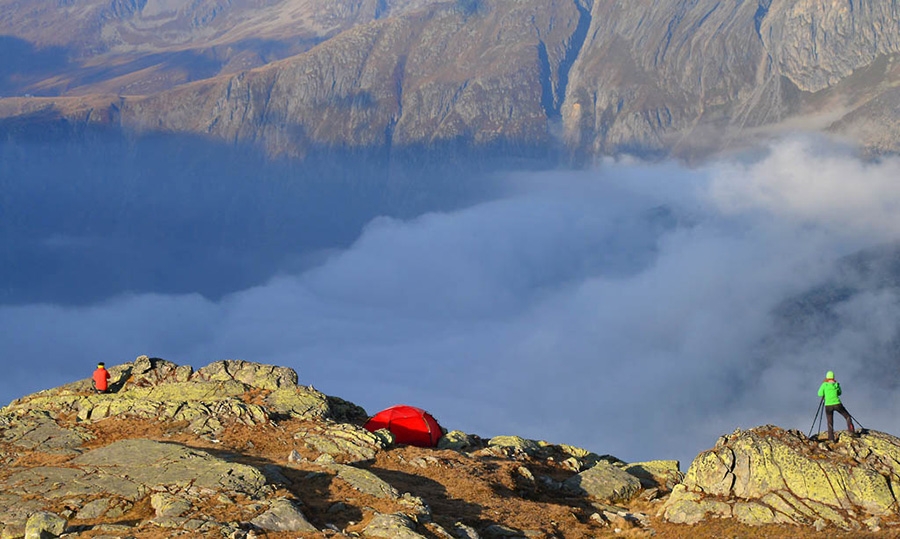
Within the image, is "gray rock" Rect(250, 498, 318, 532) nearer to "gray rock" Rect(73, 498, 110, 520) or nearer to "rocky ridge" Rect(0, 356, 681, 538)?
"rocky ridge" Rect(0, 356, 681, 538)

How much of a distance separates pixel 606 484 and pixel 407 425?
521 inches

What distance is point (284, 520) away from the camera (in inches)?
1210

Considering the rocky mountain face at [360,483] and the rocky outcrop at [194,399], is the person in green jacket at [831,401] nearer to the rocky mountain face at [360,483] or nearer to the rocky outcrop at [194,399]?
the rocky mountain face at [360,483]

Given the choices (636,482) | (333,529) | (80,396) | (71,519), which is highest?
(636,482)

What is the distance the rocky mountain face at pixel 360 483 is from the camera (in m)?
31.9

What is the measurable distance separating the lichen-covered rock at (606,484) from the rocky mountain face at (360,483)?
0.32 feet

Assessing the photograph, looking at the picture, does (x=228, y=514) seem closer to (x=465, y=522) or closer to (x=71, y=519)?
(x=71, y=519)

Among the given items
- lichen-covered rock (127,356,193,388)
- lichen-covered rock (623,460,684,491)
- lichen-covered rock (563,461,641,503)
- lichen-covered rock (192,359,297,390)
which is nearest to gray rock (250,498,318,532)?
lichen-covered rock (563,461,641,503)

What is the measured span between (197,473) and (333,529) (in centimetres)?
792

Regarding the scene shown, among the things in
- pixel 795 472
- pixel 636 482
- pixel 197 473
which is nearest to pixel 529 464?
pixel 636 482

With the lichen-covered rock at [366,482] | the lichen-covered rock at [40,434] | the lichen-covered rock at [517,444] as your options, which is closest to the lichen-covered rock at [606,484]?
the lichen-covered rock at [517,444]

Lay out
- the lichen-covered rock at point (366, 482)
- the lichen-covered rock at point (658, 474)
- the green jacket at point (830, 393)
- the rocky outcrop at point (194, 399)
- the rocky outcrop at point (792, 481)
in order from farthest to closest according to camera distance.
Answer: the rocky outcrop at point (194, 399) < the lichen-covered rock at point (658, 474) < the green jacket at point (830, 393) < the lichen-covered rock at point (366, 482) < the rocky outcrop at point (792, 481)

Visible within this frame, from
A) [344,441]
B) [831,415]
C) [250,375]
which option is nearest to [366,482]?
[344,441]

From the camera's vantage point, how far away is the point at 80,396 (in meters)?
50.4
